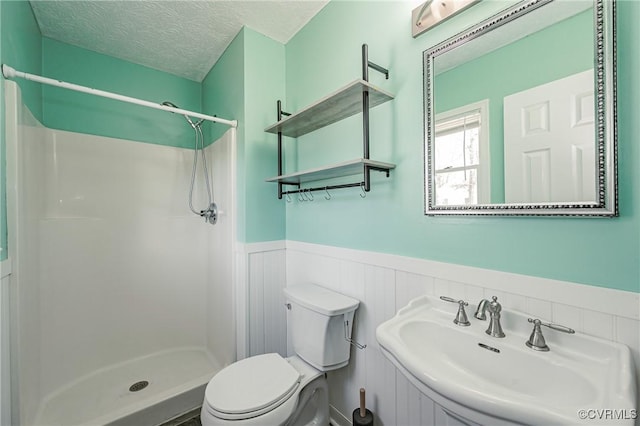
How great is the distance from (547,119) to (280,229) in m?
1.49

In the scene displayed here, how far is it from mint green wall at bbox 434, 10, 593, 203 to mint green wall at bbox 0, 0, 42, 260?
1.82 meters

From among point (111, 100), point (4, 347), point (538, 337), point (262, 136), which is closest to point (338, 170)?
point (262, 136)

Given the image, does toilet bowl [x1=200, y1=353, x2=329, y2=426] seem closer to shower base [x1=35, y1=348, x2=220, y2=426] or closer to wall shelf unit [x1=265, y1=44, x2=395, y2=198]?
shower base [x1=35, y1=348, x2=220, y2=426]

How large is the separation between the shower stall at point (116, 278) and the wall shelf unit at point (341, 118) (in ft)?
1.43

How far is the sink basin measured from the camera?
55 cm

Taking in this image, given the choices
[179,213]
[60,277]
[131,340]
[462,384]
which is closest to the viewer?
[462,384]

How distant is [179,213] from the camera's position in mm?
2312

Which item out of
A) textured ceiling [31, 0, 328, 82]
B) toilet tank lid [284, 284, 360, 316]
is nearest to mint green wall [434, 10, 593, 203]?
toilet tank lid [284, 284, 360, 316]

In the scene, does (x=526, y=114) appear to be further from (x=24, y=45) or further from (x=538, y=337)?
(x=24, y=45)

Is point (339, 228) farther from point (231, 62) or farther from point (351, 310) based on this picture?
point (231, 62)

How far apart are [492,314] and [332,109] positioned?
1.12 m

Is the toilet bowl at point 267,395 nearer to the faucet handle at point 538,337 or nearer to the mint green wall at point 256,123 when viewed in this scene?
the mint green wall at point 256,123

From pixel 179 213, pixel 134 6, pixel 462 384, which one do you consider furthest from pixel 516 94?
pixel 179 213

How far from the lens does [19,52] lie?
135cm
